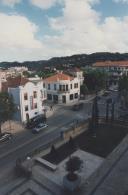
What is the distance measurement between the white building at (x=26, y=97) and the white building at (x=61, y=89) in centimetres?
1408

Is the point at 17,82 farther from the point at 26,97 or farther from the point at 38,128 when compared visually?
the point at 38,128

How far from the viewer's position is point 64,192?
75.3 ft

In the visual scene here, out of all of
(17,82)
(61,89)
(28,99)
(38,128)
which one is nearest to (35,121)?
(38,128)

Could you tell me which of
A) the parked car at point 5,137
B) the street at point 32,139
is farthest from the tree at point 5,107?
the street at point 32,139

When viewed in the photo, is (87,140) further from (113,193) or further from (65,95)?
(65,95)

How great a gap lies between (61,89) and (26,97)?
1884cm

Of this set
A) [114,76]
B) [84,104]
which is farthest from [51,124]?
[114,76]

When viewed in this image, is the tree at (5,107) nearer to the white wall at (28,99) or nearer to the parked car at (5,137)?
the parked car at (5,137)

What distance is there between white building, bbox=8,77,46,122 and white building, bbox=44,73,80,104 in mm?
14075

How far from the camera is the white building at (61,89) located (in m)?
67.0

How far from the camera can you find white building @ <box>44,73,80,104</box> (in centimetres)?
6700

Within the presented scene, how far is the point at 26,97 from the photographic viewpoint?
5050 centimetres

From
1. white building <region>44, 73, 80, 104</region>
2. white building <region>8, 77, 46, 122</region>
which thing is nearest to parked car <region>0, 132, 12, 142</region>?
white building <region>8, 77, 46, 122</region>

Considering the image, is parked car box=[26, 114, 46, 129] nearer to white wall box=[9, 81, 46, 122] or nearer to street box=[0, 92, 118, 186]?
street box=[0, 92, 118, 186]
